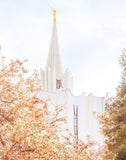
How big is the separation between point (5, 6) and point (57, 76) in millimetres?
11697

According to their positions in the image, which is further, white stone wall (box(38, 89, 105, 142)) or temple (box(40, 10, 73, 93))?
temple (box(40, 10, 73, 93))

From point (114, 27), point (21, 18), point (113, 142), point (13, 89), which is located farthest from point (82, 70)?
point (13, 89)

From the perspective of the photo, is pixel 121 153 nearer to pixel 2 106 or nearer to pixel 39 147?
pixel 39 147

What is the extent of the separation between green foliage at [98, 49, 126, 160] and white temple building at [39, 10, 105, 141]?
25.6 feet

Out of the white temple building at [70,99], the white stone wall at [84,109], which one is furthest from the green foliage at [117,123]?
the white stone wall at [84,109]

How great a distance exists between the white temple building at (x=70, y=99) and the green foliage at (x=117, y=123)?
7.80 metres

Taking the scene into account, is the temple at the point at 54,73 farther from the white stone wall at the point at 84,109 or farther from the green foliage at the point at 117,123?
the green foliage at the point at 117,123

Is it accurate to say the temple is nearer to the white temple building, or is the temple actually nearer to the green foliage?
the white temple building

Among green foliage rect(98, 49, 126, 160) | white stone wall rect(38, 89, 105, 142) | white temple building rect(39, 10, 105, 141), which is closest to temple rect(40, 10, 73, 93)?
white temple building rect(39, 10, 105, 141)

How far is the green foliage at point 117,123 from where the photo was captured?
643 cm

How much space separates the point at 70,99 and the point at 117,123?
10.3 m

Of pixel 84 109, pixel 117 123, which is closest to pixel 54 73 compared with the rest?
pixel 84 109

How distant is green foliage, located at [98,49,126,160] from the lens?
6.43 meters

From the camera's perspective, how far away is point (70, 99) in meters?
17.1
